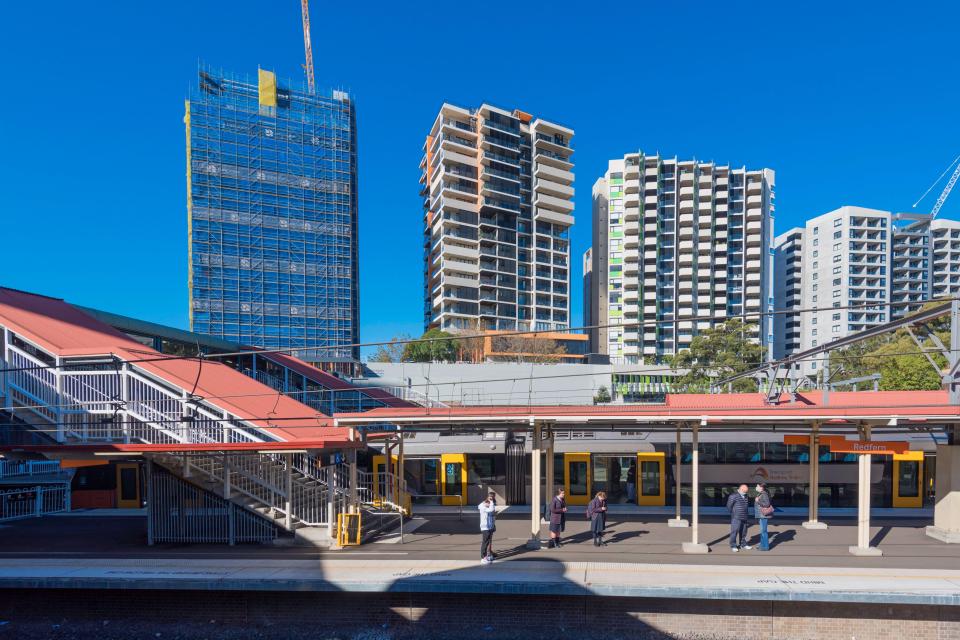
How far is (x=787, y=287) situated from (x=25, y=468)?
334 feet

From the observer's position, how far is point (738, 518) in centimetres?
1134

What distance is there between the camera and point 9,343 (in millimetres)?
13398

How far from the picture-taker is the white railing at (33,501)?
16516 millimetres

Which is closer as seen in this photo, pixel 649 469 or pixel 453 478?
pixel 649 469

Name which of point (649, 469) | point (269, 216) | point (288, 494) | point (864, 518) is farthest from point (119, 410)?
point (269, 216)

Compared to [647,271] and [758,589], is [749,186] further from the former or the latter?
[758,589]

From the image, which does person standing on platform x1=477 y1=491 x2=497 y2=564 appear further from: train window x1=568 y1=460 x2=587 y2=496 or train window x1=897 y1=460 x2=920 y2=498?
train window x1=897 y1=460 x2=920 y2=498

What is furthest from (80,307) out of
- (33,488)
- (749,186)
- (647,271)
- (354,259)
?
(749,186)

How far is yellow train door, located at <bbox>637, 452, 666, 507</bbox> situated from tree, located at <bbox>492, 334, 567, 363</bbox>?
4082cm

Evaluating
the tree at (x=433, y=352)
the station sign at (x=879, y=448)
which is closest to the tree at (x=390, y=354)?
the tree at (x=433, y=352)

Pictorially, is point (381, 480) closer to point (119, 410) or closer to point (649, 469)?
point (119, 410)

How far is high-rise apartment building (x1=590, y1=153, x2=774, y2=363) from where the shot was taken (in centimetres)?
7350

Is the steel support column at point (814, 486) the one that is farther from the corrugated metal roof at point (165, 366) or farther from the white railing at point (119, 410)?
the white railing at point (119, 410)

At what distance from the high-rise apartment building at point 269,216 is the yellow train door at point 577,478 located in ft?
131
